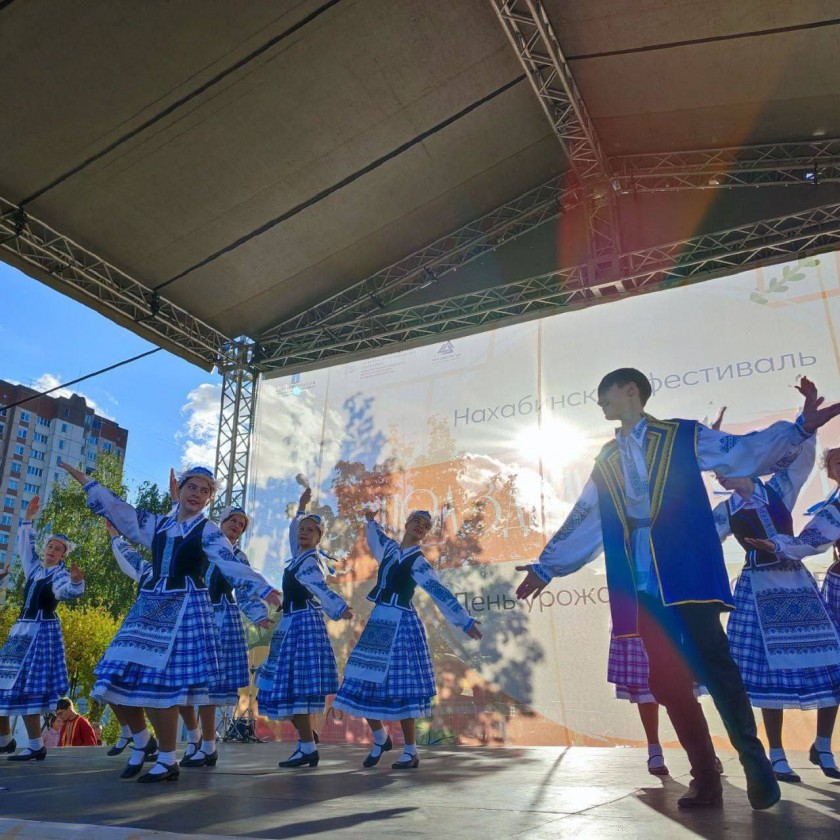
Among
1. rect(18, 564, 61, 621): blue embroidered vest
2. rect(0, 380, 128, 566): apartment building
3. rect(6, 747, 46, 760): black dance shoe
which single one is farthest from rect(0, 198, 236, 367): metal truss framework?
rect(0, 380, 128, 566): apartment building

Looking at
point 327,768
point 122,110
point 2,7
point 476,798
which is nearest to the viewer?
point 476,798

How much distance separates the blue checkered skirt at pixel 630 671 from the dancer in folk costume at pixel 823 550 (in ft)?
2.33

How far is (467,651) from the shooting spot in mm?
6188

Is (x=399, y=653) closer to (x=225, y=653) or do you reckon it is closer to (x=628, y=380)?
(x=225, y=653)

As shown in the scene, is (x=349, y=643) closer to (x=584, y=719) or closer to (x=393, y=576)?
(x=584, y=719)

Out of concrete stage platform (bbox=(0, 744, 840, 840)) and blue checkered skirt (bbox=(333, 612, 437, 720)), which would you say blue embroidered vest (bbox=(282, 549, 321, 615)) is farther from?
concrete stage platform (bbox=(0, 744, 840, 840))

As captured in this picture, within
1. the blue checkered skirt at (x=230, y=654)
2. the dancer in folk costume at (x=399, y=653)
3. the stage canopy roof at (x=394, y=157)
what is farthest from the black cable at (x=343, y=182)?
the dancer in folk costume at (x=399, y=653)

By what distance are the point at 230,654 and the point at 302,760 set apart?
95cm

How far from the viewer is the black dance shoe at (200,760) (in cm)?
382

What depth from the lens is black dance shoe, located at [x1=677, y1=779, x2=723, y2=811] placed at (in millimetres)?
2088

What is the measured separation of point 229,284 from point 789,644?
5594mm

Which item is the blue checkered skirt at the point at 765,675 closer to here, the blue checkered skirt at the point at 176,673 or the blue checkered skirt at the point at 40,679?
the blue checkered skirt at the point at 176,673

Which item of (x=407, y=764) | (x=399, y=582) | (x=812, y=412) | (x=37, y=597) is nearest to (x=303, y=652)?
(x=399, y=582)

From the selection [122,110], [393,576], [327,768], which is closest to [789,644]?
[393,576]
